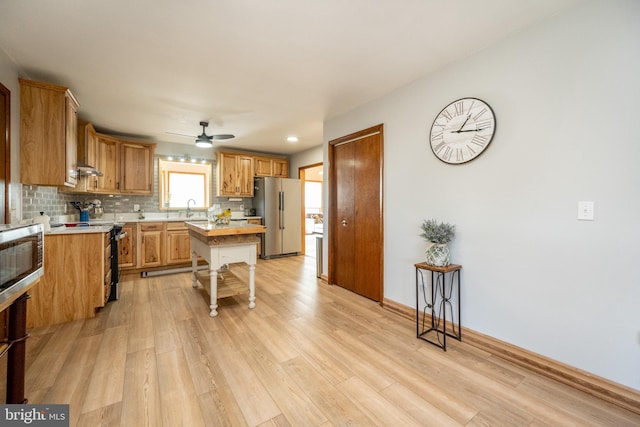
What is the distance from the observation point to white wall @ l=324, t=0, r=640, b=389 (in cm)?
155

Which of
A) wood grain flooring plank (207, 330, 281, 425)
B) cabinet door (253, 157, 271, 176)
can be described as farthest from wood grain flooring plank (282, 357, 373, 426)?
cabinet door (253, 157, 271, 176)

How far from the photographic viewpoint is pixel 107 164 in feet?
14.3

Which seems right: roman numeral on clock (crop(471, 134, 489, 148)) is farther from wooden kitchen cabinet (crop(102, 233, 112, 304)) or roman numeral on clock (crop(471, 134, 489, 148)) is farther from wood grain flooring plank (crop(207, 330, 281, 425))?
wooden kitchen cabinet (crop(102, 233, 112, 304))

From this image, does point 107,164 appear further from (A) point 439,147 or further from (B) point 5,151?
(A) point 439,147

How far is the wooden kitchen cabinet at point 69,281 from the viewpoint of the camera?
2.54 m

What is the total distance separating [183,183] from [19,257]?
456 centimetres

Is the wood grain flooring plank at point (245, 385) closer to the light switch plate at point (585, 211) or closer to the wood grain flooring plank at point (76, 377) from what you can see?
the wood grain flooring plank at point (76, 377)

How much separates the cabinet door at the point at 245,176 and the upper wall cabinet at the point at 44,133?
319cm

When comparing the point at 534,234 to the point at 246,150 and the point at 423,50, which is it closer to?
the point at 423,50

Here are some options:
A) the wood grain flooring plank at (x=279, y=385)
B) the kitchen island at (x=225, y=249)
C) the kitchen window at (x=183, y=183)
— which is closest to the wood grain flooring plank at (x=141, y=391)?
the wood grain flooring plank at (x=279, y=385)

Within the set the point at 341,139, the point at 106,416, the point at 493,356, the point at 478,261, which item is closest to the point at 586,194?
the point at 478,261

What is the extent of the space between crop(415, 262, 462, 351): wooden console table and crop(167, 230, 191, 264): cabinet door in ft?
13.3

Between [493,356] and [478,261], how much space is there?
728 mm

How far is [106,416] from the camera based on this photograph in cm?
142
